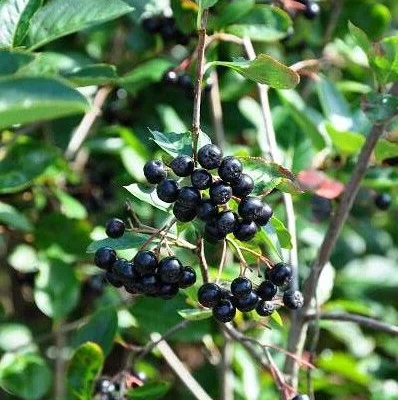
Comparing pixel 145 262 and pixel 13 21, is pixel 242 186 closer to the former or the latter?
pixel 145 262

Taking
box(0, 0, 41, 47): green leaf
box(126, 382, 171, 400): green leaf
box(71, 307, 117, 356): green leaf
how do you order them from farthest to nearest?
1. box(71, 307, 117, 356): green leaf
2. box(126, 382, 171, 400): green leaf
3. box(0, 0, 41, 47): green leaf

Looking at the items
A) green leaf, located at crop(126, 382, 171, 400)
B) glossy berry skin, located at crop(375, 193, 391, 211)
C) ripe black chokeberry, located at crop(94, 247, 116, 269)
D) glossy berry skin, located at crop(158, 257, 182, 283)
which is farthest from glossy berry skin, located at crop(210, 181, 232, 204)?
glossy berry skin, located at crop(375, 193, 391, 211)

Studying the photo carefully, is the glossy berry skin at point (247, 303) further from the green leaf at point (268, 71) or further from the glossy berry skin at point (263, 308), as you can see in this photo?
the green leaf at point (268, 71)

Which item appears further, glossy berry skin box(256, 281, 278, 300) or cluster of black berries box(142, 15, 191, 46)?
cluster of black berries box(142, 15, 191, 46)

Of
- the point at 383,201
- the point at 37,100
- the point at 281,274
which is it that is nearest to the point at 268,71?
the point at 281,274

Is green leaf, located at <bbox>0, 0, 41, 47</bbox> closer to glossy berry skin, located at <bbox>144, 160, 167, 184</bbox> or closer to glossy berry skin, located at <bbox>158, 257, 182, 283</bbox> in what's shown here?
glossy berry skin, located at <bbox>144, 160, 167, 184</bbox>

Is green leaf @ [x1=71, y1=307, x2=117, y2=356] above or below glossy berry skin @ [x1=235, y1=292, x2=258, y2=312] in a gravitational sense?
below
